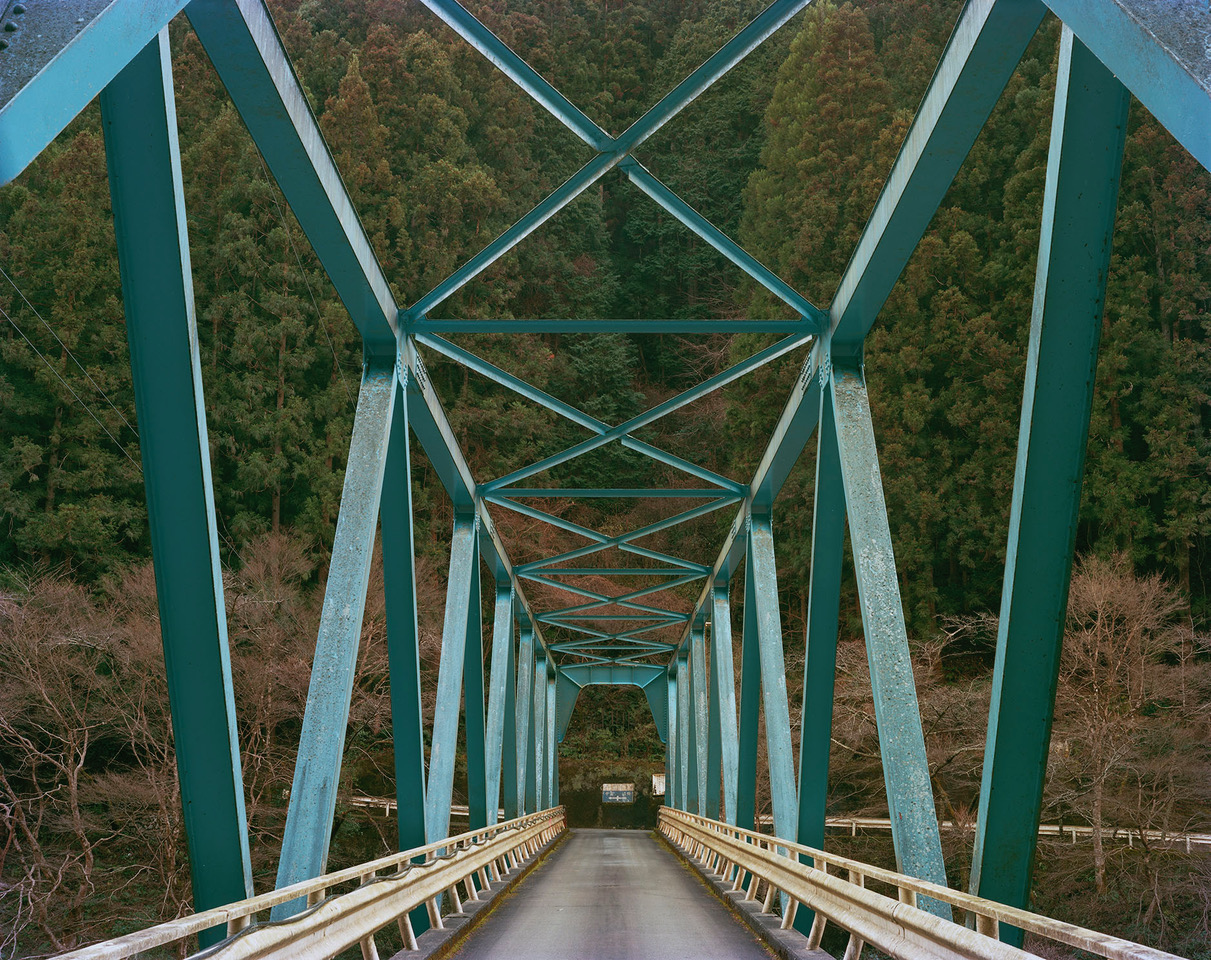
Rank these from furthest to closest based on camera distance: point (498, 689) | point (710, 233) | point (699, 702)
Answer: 1. point (699, 702)
2. point (498, 689)
3. point (710, 233)

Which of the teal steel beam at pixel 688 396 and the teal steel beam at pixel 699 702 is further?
the teal steel beam at pixel 699 702

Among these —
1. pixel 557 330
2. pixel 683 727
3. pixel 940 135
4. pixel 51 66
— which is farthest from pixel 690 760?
pixel 51 66

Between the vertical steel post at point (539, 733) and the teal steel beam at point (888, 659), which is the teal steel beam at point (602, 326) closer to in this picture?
the teal steel beam at point (888, 659)

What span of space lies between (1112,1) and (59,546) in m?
32.6

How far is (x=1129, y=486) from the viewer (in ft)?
101

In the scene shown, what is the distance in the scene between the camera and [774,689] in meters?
11.3

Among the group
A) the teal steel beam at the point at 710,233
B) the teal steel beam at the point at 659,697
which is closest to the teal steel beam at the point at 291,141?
the teal steel beam at the point at 710,233

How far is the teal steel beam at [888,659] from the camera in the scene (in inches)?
227

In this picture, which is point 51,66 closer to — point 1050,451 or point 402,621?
point 1050,451

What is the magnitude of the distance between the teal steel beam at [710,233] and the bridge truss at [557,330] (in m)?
0.03

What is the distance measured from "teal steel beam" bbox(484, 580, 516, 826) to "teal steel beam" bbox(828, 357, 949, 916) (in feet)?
26.9

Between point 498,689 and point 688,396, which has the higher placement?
point 688,396

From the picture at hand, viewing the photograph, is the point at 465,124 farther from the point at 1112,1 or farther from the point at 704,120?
the point at 1112,1

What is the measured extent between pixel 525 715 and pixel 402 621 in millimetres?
16486
